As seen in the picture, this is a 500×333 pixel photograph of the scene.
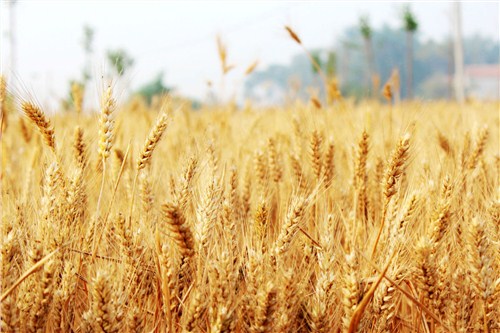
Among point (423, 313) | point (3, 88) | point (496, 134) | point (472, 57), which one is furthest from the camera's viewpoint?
point (472, 57)

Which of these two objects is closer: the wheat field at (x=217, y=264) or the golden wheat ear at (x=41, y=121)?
the wheat field at (x=217, y=264)

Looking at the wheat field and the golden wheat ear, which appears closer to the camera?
the wheat field

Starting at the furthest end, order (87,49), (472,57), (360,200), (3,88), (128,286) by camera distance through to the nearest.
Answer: (472,57) < (87,49) < (360,200) < (3,88) < (128,286)

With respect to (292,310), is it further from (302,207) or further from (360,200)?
(360,200)

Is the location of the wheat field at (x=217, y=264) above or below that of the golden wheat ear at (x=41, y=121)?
below

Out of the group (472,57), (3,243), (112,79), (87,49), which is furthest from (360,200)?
→ (472,57)

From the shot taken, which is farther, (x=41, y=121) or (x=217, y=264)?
(x=41, y=121)

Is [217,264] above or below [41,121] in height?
below

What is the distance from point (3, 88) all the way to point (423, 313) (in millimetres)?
1311

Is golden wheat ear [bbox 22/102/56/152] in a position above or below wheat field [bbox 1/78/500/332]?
above

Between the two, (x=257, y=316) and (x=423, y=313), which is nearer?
(x=257, y=316)

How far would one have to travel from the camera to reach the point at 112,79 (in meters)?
1.51

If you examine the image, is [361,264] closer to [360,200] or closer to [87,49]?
[360,200]

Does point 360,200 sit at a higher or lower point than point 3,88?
lower
